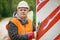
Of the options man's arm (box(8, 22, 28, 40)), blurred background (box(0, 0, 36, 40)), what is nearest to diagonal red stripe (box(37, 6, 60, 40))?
man's arm (box(8, 22, 28, 40))

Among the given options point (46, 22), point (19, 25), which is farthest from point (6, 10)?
point (46, 22)

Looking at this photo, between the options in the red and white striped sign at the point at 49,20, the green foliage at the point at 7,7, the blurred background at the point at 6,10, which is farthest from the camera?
the green foliage at the point at 7,7

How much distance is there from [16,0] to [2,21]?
154 centimetres

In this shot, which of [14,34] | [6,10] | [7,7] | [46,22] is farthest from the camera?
[6,10]

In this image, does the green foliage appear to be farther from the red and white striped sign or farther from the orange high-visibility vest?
the red and white striped sign

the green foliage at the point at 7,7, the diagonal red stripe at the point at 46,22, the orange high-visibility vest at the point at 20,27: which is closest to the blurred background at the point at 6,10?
the green foliage at the point at 7,7

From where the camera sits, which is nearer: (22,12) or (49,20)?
(49,20)

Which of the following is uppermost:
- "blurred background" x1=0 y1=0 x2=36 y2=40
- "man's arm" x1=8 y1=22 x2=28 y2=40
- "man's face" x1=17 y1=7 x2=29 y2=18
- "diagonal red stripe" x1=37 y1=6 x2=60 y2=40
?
"diagonal red stripe" x1=37 y1=6 x2=60 y2=40

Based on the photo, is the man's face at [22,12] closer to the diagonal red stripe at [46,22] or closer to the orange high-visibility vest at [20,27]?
the orange high-visibility vest at [20,27]

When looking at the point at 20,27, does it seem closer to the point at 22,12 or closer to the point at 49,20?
the point at 22,12

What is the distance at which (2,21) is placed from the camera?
9758 millimetres

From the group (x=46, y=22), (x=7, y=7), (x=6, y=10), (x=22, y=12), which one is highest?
(x=46, y=22)

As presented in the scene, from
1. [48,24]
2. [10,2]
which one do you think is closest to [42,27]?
[48,24]

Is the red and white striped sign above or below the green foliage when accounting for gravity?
above
